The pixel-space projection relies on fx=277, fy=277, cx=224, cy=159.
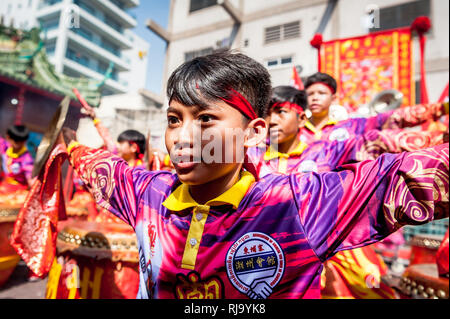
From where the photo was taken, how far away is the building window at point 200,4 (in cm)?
1275

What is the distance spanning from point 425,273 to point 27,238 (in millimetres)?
2786

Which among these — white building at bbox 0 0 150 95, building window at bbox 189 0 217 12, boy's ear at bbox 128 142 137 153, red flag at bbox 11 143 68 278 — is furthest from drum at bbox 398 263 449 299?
white building at bbox 0 0 150 95

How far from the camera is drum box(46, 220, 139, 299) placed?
6.88ft

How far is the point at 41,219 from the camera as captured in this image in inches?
65.4

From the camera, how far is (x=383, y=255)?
6398mm

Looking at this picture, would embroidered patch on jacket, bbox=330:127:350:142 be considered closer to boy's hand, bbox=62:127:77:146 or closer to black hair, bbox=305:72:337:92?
black hair, bbox=305:72:337:92

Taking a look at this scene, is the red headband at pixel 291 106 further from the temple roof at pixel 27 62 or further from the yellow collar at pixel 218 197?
the temple roof at pixel 27 62

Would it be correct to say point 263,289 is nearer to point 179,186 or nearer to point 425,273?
point 179,186

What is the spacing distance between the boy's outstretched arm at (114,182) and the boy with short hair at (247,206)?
18 centimetres

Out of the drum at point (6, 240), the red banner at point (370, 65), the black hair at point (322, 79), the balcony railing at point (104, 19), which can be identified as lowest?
the drum at point (6, 240)

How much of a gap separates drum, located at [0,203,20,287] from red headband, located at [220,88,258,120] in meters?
3.86

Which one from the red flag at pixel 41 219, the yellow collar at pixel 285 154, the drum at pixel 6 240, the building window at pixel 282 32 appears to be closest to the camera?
the red flag at pixel 41 219

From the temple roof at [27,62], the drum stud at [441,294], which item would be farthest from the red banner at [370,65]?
the temple roof at [27,62]

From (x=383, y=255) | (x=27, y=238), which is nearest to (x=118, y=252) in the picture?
(x=27, y=238)
